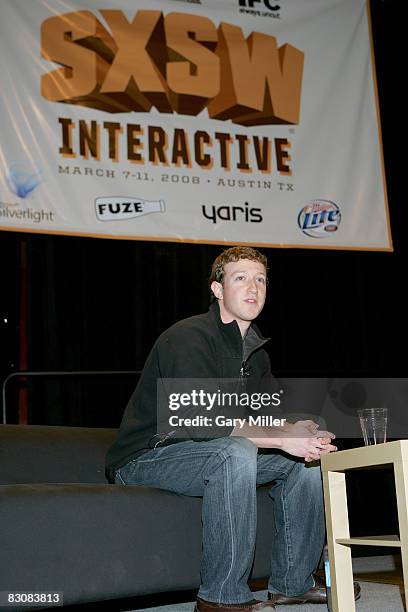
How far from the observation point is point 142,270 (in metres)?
3.96

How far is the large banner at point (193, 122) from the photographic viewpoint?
11.4ft

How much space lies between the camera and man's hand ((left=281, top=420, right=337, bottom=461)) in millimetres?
2014

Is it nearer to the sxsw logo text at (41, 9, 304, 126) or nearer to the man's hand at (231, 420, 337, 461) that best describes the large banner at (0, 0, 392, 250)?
the sxsw logo text at (41, 9, 304, 126)

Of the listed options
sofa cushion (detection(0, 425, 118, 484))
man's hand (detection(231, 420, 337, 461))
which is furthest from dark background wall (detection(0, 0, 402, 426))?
man's hand (detection(231, 420, 337, 461))

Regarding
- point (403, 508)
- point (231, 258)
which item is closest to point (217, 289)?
point (231, 258)

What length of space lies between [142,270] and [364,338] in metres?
1.28

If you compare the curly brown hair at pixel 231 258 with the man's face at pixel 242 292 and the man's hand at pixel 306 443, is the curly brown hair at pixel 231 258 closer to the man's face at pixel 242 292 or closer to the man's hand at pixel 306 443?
the man's face at pixel 242 292

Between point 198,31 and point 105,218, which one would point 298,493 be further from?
point 198,31

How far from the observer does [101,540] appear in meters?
1.99

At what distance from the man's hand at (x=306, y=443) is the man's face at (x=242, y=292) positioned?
1.28 feet

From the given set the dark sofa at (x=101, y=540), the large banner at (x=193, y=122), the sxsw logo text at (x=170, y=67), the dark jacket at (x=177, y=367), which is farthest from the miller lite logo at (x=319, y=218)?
the dark sofa at (x=101, y=540)

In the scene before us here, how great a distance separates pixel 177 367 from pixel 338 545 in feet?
1.99

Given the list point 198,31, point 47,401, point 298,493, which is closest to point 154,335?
point 47,401

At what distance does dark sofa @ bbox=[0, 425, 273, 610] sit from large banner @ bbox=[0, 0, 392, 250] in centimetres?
162
